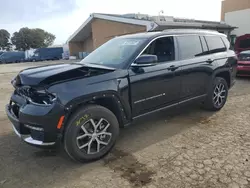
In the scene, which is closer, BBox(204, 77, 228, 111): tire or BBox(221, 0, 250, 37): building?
BBox(204, 77, 228, 111): tire

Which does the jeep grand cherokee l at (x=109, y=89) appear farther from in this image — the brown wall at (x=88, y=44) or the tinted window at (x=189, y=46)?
the brown wall at (x=88, y=44)

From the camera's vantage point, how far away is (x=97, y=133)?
3195 mm

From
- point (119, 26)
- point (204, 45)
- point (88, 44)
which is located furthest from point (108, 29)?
point (204, 45)

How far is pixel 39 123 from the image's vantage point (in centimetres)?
279

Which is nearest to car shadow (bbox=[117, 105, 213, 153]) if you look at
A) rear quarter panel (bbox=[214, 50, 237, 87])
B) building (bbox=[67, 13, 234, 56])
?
rear quarter panel (bbox=[214, 50, 237, 87])

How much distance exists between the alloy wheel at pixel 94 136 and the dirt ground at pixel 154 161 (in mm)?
228

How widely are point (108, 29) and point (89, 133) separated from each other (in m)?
21.2

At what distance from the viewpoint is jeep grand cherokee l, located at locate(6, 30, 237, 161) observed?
2.87m

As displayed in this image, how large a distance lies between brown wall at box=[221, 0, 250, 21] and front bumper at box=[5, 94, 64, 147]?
24342mm

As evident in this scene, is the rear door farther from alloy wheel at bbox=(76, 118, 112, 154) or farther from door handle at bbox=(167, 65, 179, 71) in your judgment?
alloy wheel at bbox=(76, 118, 112, 154)

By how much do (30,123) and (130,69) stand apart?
5.36 feet

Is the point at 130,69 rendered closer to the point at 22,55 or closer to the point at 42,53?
the point at 42,53

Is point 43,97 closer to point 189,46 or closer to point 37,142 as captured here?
point 37,142

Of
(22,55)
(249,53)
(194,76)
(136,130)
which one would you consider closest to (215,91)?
(194,76)
